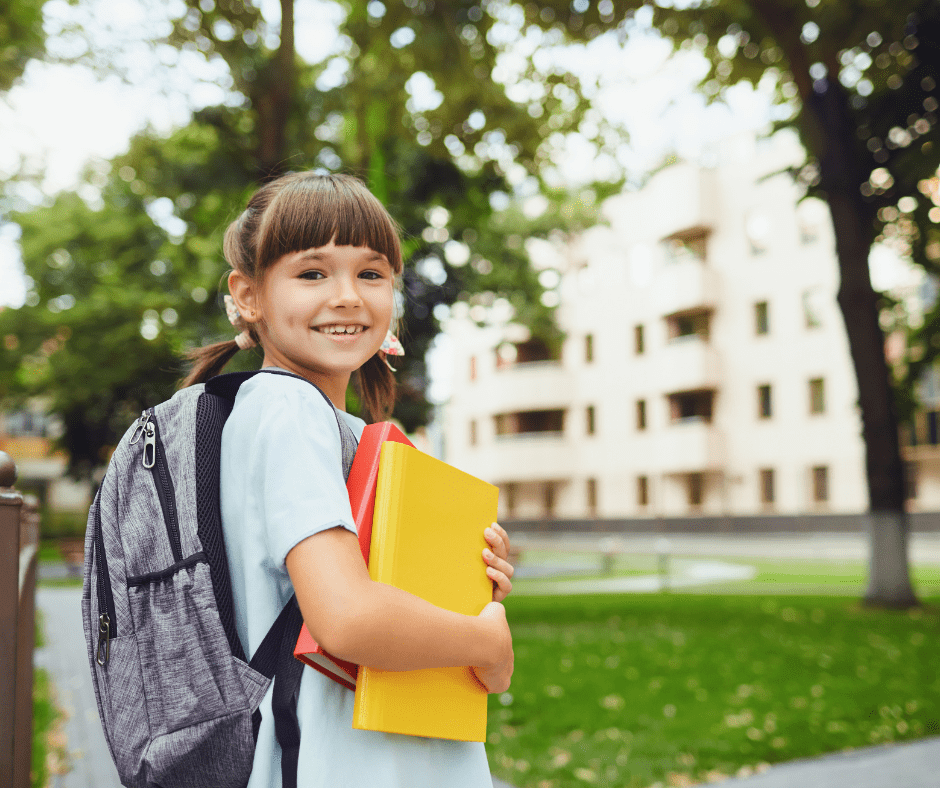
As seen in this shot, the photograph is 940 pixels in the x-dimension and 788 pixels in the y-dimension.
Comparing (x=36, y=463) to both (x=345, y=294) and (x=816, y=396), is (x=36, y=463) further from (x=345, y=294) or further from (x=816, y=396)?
(x=345, y=294)

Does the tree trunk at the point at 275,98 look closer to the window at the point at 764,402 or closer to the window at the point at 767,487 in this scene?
the window at the point at 767,487

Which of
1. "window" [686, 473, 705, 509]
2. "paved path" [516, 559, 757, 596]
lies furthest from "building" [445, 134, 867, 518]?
"paved path" [516, 559, 757, 596]

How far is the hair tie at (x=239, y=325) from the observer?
5.41 feet

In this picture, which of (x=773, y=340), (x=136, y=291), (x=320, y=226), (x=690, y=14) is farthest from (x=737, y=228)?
(x=320, y=226)

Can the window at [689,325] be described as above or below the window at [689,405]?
above

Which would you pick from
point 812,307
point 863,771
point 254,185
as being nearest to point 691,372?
point 812,307

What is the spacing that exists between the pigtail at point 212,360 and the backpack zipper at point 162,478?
1.04ft

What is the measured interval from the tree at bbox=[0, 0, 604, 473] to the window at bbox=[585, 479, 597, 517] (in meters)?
22.1

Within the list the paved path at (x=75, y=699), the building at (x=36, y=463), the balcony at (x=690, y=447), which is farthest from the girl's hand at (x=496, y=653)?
the building at (x=36, y=463)

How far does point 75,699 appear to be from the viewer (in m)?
7.03

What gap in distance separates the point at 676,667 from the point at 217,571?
6.98 metres

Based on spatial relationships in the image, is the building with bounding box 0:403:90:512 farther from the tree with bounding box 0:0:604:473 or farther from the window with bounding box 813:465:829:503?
the window with bounding box 813:465:829:503

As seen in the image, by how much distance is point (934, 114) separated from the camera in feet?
37.4

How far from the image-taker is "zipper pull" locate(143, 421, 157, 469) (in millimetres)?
1370
